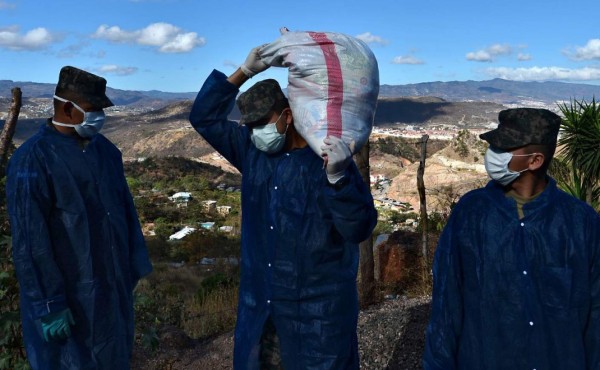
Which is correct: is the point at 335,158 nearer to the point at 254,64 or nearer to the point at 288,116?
the point at 288,116

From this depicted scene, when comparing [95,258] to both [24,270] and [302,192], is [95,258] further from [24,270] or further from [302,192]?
[302,192]

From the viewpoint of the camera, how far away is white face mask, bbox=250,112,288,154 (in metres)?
2.39

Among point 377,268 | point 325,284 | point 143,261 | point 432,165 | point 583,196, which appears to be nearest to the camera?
point 325,284

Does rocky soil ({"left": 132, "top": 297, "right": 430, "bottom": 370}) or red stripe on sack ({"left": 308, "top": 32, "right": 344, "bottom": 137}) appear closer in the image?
red stripe on sack ({"left": 308, "top": 32, "right": 344, "bottom": 137})

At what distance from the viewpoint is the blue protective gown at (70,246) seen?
2502mm

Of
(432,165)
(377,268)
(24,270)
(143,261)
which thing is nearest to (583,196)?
(377,268)

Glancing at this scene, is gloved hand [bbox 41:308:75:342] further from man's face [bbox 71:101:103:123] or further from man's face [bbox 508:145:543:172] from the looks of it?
man's face [bbox 508:145:543:172]

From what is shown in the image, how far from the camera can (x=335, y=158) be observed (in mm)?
2051

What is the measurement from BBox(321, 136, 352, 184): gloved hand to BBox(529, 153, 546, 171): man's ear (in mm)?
577

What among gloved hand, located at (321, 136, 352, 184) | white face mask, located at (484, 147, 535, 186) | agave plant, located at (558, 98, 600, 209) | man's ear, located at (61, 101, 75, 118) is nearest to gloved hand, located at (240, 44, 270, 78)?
gloved hand, located at (321, 136, 352, 184)

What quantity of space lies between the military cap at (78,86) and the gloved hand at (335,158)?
1.15m

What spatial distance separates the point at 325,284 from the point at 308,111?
635mm

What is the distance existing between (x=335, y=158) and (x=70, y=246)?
124 centimetres

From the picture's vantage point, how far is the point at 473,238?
2.06 metres
